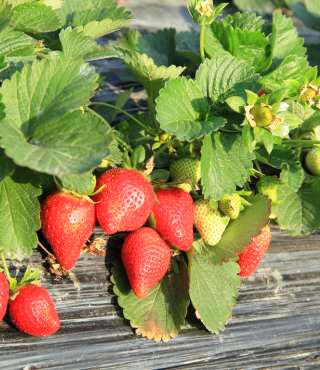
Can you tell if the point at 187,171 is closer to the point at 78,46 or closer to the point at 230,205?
the point at 230,205

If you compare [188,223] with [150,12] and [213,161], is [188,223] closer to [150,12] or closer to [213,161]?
[213,161]

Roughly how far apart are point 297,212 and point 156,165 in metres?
0.29

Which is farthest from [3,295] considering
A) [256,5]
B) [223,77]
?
[256,5]

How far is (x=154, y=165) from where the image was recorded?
126 cm

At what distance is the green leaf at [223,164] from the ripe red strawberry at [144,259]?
0.37 feet

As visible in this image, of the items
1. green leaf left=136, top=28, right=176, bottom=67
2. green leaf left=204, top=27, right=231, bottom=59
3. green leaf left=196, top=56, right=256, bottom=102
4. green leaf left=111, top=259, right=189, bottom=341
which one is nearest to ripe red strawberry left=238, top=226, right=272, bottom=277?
green leaf left=111, top=259, right=189, bottom=341

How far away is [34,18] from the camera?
1217 millimetres

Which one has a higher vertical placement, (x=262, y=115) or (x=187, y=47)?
(x=262, y=115)

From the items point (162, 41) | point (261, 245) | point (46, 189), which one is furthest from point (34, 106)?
point (162, 41)

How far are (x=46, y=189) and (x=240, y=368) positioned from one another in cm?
43

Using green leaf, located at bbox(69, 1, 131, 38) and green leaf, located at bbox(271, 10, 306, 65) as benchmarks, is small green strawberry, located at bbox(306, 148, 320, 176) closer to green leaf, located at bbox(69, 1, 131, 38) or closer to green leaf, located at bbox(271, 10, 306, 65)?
green leaf, located at bbox(271, 10, 306, 65)

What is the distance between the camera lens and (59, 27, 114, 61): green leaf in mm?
1161

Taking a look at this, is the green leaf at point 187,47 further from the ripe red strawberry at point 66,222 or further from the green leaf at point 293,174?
the ripe red strawberry at point 66,222

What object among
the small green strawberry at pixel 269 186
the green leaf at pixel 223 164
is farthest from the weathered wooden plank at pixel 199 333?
the green leaf at pixel 223 164
